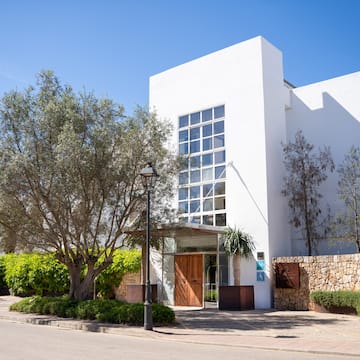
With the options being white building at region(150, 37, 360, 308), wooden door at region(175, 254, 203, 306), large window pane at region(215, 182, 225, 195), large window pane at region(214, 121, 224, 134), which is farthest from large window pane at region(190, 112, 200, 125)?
wooden door at region(175, 254, 203, 306)

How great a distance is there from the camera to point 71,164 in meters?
14.7

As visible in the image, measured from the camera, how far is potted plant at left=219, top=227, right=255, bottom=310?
64.2 ft

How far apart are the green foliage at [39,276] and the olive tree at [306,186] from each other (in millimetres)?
12251

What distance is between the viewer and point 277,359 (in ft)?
28.5

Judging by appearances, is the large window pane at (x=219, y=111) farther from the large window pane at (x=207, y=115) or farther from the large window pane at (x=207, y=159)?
the large window pane at (x=207, y=159)

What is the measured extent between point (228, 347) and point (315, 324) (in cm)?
524

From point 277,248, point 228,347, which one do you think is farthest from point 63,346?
point 277,248

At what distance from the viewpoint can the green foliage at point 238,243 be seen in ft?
67.7

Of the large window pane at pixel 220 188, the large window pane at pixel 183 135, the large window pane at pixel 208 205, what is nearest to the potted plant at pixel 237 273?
the large window pane at pixel 208 205

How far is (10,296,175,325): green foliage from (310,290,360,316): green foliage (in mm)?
7028

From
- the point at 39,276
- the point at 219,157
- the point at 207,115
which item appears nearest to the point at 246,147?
the point at 219,157

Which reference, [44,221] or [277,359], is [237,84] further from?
[277,359]

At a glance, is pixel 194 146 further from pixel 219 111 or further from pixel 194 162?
pixel 194 162

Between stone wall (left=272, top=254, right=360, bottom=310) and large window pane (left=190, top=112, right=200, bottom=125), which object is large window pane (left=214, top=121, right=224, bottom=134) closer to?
large window pane (left=190, top=112, right=200, bottom=125)
